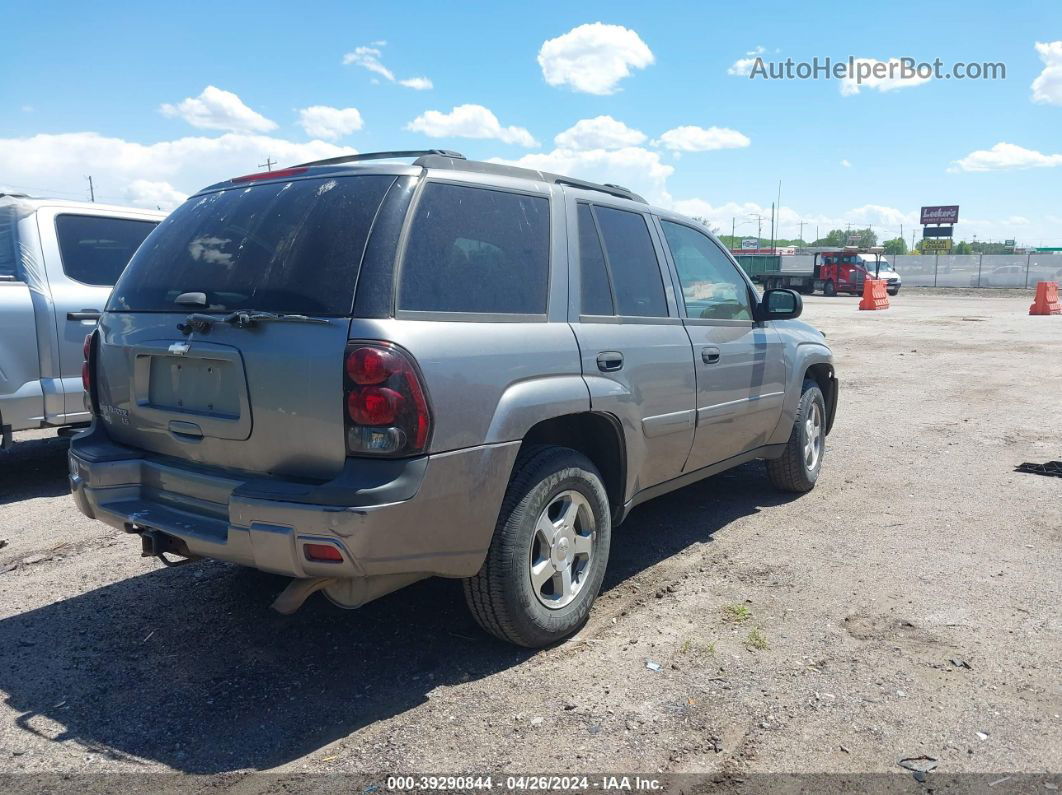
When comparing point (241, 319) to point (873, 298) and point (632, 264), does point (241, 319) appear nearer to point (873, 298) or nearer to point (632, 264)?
point (632, 264)

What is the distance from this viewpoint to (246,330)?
3.16m

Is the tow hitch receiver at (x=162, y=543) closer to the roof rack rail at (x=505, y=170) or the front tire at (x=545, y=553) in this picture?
the front tire at (x=545, y=553)

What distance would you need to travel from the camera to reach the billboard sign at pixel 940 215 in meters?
80.3

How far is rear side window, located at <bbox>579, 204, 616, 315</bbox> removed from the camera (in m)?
3.96

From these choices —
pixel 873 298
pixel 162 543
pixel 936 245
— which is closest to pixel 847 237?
pixel 936 245

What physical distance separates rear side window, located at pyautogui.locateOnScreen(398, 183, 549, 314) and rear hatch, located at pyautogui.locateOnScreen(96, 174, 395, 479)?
0.20m

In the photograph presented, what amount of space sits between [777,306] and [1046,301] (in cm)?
2431

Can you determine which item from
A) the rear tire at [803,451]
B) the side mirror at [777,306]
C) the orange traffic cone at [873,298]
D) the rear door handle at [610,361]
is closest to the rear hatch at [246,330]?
the rear door handle at [610,361]

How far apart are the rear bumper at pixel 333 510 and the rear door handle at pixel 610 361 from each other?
0.71 meters

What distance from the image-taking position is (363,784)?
274cm

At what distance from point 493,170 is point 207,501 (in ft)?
5.88

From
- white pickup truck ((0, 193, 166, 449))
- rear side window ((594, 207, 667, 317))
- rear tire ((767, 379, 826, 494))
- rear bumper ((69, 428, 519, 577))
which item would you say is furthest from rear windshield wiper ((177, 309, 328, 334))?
rear tire ((767, 379, 826, 494))

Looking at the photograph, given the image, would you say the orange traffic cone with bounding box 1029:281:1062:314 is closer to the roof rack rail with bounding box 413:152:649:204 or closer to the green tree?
the roof rack rail with bounding box 413:152:649:204

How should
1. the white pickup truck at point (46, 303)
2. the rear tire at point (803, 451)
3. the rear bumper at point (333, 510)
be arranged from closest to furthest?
the rear bumper at point (333, 510) → the white pickup truck at point (46, 303) → the rear tire at point (803, 451)
